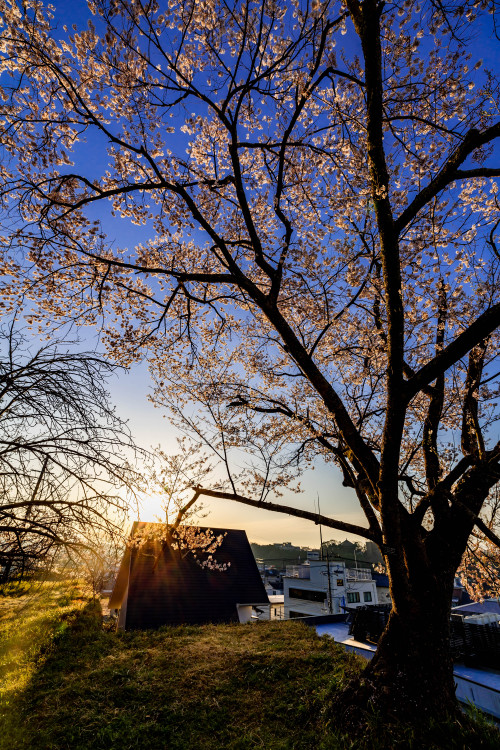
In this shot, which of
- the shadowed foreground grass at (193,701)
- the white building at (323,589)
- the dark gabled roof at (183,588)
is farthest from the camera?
the white building at (323,589)

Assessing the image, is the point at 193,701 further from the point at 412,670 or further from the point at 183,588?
the point at 183,588

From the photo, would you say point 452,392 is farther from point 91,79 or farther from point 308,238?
point 91,79

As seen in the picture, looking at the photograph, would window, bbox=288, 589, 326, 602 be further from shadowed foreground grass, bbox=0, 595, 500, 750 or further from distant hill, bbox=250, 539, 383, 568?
distant hill, bbox=250, 539, 383, 568

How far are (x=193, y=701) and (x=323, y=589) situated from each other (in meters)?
31.1

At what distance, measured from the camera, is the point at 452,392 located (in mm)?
7723

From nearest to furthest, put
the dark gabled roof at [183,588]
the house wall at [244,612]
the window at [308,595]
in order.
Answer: the dark gabled roof at [183,588] < the house wall at [244,612] < the window at [308,595]

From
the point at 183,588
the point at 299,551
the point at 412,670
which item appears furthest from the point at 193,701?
the point at 299,551

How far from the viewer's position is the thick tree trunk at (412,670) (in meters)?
4.10

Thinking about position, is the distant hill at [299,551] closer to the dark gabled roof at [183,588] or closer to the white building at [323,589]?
the white building at [323,589]

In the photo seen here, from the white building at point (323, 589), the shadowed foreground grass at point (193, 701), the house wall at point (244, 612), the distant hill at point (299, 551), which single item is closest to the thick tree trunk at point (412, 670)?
the shadowed foreground grass at point (193, 701)

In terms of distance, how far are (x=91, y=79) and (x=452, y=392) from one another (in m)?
10.0

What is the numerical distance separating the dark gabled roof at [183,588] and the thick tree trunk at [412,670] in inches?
453

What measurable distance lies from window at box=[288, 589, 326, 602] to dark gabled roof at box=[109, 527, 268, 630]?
1655 cm

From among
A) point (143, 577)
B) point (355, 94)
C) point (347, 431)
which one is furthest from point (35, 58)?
point (143, 577)
